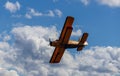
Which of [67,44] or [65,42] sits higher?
[65,42]

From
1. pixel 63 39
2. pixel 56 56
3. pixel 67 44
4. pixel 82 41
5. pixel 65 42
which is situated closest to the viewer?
pixel 63 39

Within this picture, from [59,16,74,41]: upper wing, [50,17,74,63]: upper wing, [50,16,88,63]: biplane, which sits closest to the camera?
[59,16,74,41]: upper wing

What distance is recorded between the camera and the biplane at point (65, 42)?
78062mm

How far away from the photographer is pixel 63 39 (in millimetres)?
80125

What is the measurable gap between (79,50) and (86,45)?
6.94 ft

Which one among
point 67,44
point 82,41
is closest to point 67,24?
point 67,44

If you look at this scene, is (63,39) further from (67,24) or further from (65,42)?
(67,24)

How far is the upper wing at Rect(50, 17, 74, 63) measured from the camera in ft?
255

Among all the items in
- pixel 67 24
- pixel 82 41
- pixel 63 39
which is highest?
pixel 67 24

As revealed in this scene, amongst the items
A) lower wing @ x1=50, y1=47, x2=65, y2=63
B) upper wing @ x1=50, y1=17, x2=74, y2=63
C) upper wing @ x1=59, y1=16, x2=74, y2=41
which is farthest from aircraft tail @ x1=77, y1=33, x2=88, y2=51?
upper wing @ x1=59, y1=16, x2=74, y2=41

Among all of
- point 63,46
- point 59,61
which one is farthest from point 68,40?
point 59,61

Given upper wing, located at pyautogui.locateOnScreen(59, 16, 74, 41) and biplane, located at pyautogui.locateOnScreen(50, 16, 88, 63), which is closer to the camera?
upper wing, located at pyautogui.locateOnScreen(59, 16, 74, 41)

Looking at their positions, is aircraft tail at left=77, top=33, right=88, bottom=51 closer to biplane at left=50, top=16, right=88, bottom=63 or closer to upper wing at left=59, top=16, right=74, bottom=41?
biplane at left=50, top=16, right=88, bottom=63

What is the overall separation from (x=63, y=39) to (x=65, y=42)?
114 centimetres
